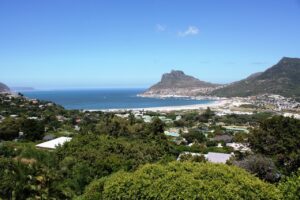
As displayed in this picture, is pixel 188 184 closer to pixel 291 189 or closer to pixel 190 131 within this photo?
pixel 291 189

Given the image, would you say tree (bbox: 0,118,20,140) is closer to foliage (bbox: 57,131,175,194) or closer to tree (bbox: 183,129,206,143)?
foliage (bbox: 57,131,175,194)

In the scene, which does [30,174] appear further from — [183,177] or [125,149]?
[125,149]

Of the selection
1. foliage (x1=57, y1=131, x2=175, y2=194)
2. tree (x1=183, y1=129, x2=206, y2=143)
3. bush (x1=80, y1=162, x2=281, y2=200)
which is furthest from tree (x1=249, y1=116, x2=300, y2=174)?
tree (x1=183, y1=129, x2=206, y2=143)

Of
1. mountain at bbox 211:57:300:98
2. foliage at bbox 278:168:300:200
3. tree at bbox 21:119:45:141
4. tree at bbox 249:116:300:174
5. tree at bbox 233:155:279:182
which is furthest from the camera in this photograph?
mountain at bbox 211:57:300:98

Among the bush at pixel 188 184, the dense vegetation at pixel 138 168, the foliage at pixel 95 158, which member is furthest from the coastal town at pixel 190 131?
the bush at pixel 188 184

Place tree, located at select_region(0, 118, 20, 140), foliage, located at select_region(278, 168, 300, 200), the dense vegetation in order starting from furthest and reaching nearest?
tree, located at select_region(0, 118, 20, 140), the dense vegetation, foliage, located at select_region(278, 168, 300, 200)

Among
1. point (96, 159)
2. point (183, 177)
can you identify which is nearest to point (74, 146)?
point (96, 159)
